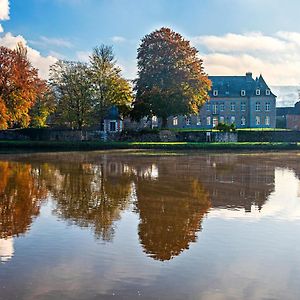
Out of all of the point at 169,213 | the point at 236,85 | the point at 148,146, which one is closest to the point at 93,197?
the point at 169,213

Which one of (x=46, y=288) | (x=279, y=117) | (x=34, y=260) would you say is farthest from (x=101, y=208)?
(x=279, y=117)

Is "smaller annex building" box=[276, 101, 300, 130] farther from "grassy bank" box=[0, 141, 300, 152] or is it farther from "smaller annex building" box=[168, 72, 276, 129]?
"grassy bank" box=[0, 141, 300, 152]

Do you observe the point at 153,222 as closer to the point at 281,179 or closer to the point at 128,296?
the point at 128,296

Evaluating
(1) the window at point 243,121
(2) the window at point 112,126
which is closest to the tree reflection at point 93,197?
(2) the window at point 112,126

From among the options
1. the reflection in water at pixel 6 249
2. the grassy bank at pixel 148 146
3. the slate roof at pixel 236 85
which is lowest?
the grassy bank at pixel 148 146

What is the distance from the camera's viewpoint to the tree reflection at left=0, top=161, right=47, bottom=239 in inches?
461

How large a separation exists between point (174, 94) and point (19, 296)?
47.7m

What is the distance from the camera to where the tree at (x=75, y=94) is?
58.2 m

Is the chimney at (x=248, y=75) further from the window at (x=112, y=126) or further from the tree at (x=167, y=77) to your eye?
the window at (x=112, y=126)

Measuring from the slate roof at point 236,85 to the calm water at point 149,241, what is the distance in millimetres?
62895

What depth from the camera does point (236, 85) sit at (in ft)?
268

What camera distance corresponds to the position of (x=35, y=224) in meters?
12.0

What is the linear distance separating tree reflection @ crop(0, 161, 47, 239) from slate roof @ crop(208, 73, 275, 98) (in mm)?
60411

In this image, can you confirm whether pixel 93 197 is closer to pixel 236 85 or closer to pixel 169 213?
pixel 169 213
